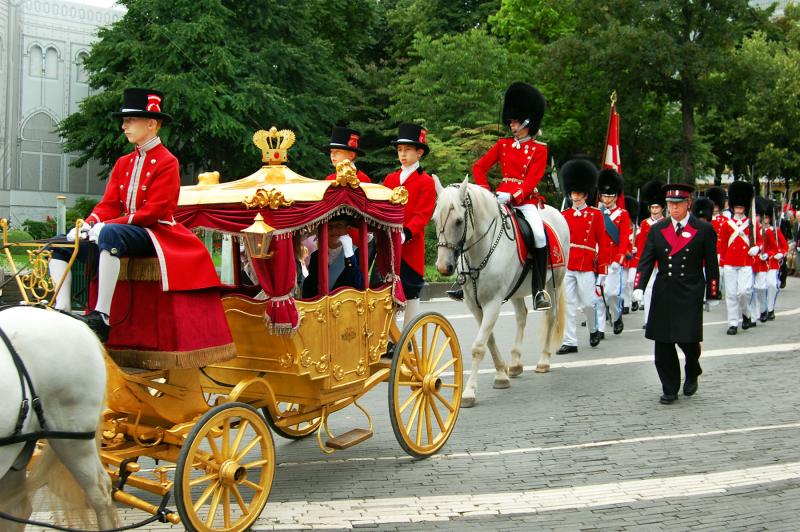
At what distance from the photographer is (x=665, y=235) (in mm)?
10234

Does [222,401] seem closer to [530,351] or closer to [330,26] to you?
[530,351]

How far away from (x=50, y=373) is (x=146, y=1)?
3171 cm

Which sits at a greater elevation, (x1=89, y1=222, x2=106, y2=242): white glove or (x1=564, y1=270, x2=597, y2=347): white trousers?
(x1=89, y1=222, x2=106, y2=242): white glove

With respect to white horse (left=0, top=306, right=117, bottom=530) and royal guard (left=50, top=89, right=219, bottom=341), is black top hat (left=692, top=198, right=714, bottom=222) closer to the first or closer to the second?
royal guard (left=50, top=89, right=219, bottom=341)

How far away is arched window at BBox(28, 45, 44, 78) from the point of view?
110 feet

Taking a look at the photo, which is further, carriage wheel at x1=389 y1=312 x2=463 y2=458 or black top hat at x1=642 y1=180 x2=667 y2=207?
black top hat at x1=642 y1=180 x2=667 y2=207

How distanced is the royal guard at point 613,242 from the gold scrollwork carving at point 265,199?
31.6 ft

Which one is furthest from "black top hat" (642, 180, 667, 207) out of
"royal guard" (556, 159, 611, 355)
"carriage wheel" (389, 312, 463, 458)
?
"carriage wheel" (389, 312, 463, 458)

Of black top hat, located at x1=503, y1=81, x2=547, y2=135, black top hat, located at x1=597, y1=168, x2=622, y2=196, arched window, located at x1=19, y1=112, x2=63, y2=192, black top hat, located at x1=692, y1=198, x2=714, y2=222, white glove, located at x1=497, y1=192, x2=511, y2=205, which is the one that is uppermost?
arched window, located at x1=19, y1=112, x2=63, y2=192

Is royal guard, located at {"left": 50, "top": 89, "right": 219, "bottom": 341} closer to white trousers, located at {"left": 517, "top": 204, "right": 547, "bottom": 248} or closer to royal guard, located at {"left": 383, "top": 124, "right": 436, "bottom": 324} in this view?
royal guard, located at {"left": 383, "top": 124, "right": 436, "bottom": 324}

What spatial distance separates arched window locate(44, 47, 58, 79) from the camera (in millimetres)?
34281

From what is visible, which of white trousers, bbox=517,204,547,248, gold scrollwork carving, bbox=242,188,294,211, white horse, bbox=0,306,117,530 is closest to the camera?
white horse, bbox=0,306,117,530

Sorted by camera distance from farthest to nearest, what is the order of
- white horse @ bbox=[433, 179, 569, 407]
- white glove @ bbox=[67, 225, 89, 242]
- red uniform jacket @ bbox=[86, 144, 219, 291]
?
white horse @ bbox=[433, 179, 569, 407]
red uniform jacket @ bbox=[86, 144, 219, 291]
white glove @ bbox=[67, 225, 89, 242]

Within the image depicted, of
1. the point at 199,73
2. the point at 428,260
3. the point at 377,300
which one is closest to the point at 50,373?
the point at 377,300
